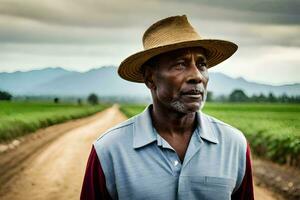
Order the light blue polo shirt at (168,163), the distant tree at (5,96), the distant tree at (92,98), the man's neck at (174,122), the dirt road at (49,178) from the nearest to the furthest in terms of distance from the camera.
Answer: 1. the light blue polo shirt at (168,163)
2. the man's neck at (174,122)
3. the dirt road at (49,178)
4. the distant tree at (5,96)
5. the distant tree at (92,98)

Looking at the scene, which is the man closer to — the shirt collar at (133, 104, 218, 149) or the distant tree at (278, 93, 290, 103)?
the shirt collar at (133, 104, 218, 149)

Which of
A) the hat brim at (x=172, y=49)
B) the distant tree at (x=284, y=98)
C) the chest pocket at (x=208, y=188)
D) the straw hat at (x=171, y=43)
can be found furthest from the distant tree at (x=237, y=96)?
the chest pocket at (x=208, y=188)

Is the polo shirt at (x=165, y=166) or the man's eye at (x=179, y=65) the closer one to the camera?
the polo shirt at (x=165, y=166)

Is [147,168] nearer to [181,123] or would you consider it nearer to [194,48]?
[181,123]

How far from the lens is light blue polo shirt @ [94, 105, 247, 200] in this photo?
7.56 ft

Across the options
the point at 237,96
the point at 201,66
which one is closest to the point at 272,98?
the point at 237,96

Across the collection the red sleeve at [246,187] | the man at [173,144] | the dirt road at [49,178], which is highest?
the man at [173,144]

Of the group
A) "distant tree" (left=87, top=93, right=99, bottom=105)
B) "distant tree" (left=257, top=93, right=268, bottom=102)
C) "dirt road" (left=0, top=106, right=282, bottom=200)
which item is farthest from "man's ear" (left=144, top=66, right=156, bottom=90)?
"distant tree" (left=87, top=93, right=99, bottom=105)

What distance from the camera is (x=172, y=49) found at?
2.50 metres

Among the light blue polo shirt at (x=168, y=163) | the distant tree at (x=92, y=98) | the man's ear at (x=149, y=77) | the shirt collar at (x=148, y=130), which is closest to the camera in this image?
the light blue polo shirt at (x=168, y=163)

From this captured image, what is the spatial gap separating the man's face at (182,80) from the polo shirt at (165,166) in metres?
0.12

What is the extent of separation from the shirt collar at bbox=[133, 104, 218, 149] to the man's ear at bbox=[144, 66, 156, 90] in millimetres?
144

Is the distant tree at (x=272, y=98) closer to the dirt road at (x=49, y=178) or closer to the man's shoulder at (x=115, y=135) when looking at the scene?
the dirt road at (x=49, y=178)

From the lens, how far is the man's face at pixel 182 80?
2443 mm
